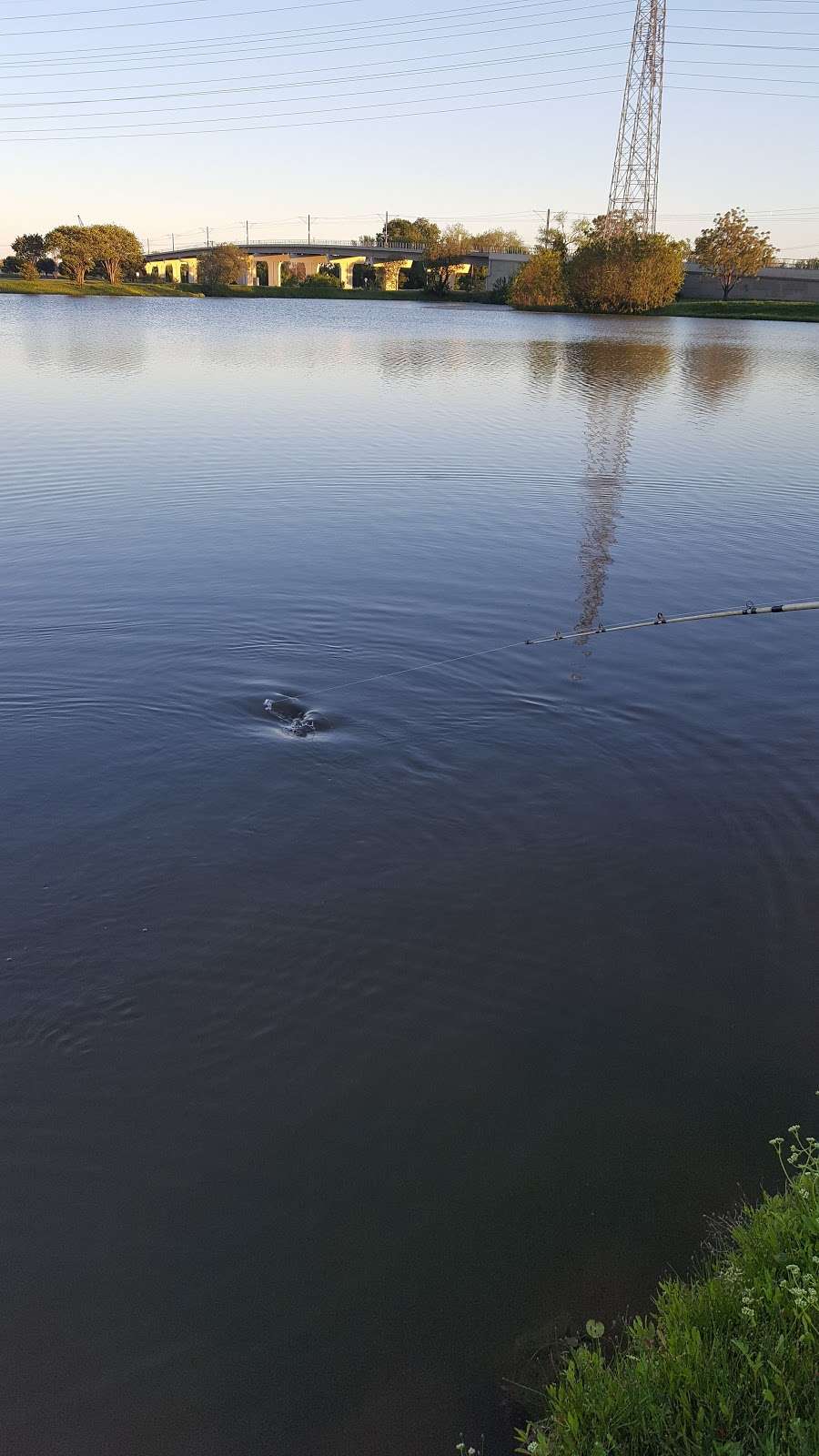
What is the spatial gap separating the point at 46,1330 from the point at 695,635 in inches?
568

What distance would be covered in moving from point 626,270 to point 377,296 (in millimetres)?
63581

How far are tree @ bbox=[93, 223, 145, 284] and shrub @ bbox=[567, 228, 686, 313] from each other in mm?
71571

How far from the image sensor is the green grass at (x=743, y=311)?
398 ft

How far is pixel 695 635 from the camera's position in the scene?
689 inches

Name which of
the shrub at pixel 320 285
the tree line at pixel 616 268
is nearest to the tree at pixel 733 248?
the tree line at pixel 616 268

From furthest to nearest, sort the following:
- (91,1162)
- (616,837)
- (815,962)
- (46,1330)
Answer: (616,837), (815,962), (91,1162), (46,1330)

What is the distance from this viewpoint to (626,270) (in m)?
114

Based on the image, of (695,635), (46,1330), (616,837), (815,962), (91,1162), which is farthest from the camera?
(695,635)

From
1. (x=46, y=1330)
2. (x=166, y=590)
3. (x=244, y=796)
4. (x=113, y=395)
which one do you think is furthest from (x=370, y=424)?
(x=46, y=1330)

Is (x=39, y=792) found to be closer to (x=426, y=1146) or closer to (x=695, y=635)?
(x=426, y=1146)

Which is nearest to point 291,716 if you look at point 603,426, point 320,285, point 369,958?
point 369,958

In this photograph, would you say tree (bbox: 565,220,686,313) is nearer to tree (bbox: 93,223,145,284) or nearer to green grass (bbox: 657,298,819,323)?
green grass (bbox: 657,298,819,323)

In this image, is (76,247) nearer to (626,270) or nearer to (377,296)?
(377,296)

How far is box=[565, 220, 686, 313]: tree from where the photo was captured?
113m
